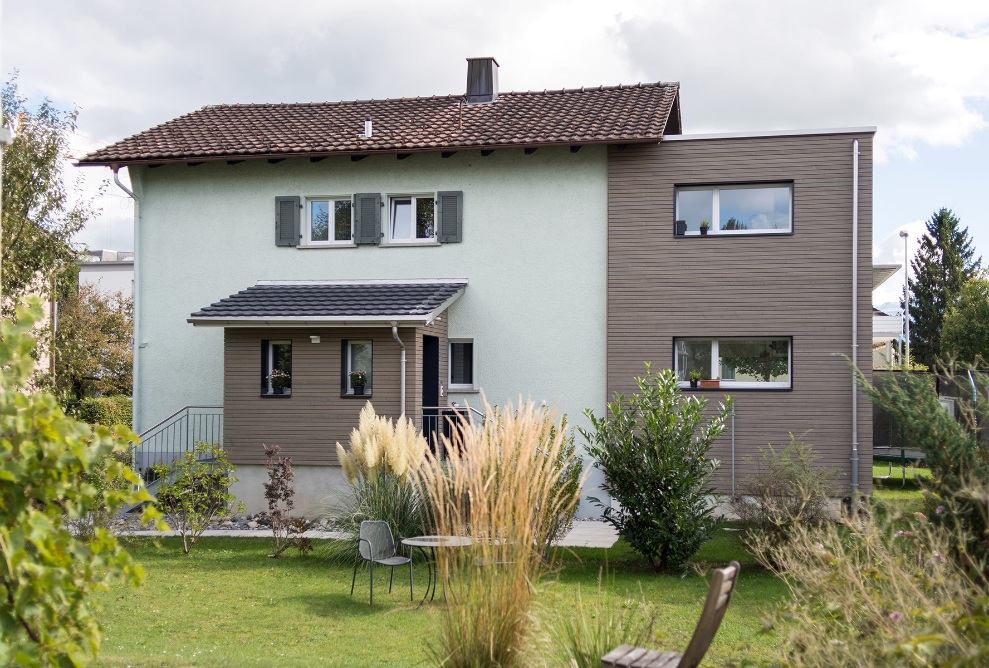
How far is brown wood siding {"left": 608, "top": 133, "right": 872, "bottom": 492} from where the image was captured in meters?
14.8

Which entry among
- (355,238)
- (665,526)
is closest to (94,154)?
(355,238)

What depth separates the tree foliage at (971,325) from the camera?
34.8m

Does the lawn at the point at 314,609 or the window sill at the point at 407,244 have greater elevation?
the window sill at the point at 407,244

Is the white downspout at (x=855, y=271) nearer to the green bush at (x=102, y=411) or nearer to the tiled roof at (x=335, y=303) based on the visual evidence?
the tiled roof at (x=335, y=303)

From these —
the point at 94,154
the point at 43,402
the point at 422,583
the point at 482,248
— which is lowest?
the point at 422,583

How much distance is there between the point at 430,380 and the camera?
52.2 ft

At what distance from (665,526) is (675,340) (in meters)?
5.50

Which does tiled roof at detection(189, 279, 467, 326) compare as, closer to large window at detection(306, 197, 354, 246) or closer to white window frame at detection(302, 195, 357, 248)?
white window frame at detection(302, 195, 357, 248)

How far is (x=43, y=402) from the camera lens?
322cm

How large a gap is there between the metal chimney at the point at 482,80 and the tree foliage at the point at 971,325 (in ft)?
75.4

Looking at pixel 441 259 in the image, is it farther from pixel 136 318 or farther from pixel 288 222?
pixel 136 318

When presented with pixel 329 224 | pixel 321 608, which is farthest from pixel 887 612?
pixel 329 224

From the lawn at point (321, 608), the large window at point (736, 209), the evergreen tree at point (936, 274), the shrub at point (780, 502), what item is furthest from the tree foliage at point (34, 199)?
the evergreen tree at point (936, 274)

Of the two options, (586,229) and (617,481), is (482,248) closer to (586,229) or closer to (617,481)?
(586,229)
